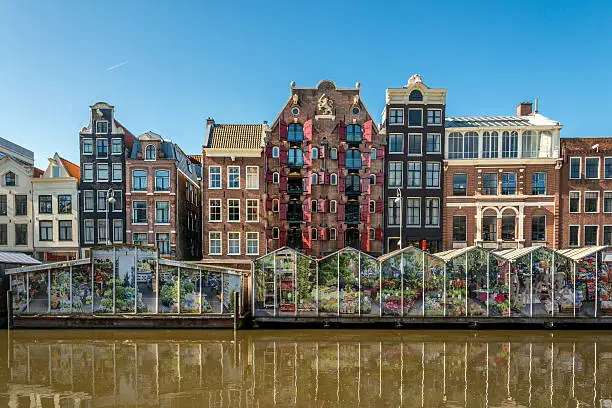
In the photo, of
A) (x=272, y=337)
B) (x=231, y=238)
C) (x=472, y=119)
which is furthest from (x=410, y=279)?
(x=472, y=119)

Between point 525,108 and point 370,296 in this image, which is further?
point 525,108

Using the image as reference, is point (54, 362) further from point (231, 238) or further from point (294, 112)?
point (294, 112)

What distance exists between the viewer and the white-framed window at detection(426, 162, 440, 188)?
110 ft

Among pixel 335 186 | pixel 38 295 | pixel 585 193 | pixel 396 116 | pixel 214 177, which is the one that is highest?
pixel 396 116

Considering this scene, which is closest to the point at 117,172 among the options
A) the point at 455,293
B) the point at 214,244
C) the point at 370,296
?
the point at 214,244

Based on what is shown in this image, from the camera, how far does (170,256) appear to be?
32812 millimetres

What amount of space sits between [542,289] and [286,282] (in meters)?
16.5

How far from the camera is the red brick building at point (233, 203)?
33.4m

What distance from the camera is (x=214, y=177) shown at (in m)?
33.6

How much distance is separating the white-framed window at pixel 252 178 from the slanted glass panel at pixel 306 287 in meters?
13.4

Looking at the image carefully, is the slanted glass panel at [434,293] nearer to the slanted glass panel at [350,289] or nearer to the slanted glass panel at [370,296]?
the slanted glass panel at [370,296]

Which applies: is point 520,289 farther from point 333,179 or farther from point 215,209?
point 215,209

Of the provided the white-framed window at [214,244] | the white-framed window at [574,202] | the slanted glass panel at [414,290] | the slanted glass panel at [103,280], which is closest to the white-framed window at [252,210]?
the white-framed window at [214,244]

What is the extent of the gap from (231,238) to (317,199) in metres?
9.37
